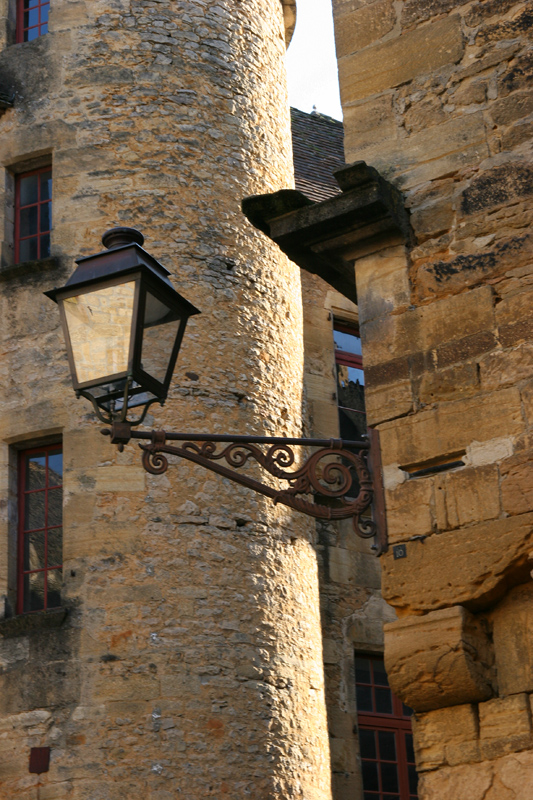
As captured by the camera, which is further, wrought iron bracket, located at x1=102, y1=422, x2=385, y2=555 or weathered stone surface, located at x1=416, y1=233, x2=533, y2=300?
weathered stone surface, located at x1=416, y1=233, x2=533, y2=300

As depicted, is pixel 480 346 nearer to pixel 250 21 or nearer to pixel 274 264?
pixel 274 264

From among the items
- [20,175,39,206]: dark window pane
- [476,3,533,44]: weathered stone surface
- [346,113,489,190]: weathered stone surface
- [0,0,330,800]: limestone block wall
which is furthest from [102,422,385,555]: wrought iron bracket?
[20,175,39,206]: dark window pane

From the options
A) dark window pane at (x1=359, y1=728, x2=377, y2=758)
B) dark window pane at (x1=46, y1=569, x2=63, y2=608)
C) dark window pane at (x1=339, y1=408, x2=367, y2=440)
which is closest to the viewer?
dark window pane at (x1=46, y1=569, x2=63, y2=608)

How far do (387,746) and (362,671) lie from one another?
66 cm

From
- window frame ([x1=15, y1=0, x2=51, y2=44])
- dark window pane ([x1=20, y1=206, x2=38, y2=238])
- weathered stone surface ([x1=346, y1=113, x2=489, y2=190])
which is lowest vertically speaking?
weathered stone surface ([x1=346, y1=113, x2=489, y2=190])

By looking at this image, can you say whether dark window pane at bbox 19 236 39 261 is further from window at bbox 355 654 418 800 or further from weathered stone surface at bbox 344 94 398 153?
weathered stone surface at bbox 344 94 398 153

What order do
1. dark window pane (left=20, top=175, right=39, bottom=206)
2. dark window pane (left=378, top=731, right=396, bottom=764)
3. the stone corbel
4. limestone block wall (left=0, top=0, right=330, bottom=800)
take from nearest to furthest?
1. the stone corbel
2. limestone block wall (left=0, top=0, right=330, bottom=800)
3. dark window pane (left=378, top=731, right=396, bottom=764)
4. dark window pane (left=20, top=175, right=39, bottom=206)

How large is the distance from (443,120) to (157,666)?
4.89 metres

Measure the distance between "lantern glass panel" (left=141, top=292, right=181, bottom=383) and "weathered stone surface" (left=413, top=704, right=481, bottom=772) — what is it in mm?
1573

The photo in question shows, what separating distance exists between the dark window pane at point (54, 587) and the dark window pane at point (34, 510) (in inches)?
16.3

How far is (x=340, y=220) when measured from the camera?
4973 millimetres

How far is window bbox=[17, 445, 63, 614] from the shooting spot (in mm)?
9414

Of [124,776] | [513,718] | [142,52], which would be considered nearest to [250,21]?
[142,52]

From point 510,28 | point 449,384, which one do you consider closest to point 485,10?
point 510,28
